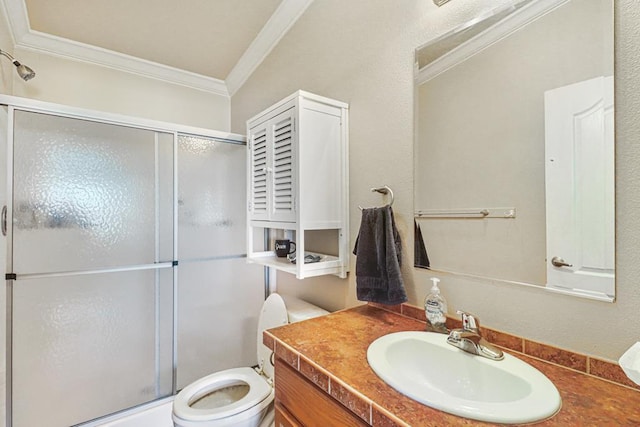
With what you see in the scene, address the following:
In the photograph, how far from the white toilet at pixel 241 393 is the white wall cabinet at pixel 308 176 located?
0.25m

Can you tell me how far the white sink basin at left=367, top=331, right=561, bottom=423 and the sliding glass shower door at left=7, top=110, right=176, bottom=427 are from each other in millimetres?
1562

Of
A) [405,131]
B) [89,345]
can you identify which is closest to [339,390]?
[405,131]

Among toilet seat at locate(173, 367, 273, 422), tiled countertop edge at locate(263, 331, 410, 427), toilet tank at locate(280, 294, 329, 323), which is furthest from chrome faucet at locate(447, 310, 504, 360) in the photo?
toilet seat at locate(173, 367, 273, 422)

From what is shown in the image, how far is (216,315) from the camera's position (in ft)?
6.63

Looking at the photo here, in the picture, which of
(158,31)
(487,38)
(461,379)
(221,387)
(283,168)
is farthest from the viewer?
(158,31)

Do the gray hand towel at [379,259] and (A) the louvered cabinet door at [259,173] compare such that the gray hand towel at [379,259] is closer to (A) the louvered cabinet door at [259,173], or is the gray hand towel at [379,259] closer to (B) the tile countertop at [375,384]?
(B) the tile countertop at [375,384]

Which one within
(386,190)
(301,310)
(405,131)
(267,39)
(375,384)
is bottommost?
(301,310)

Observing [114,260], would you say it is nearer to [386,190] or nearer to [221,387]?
[221,387]

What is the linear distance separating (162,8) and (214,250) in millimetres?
1541

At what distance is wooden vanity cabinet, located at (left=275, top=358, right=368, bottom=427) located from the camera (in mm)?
706

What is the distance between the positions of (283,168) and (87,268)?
127cm

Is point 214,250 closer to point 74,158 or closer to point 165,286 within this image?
point 165,286

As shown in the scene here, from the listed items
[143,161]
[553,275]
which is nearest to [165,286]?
[143,161]

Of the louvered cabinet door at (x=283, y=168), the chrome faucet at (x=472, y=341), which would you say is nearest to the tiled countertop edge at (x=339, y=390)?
the chrome faucet at (x=472, y=341)
